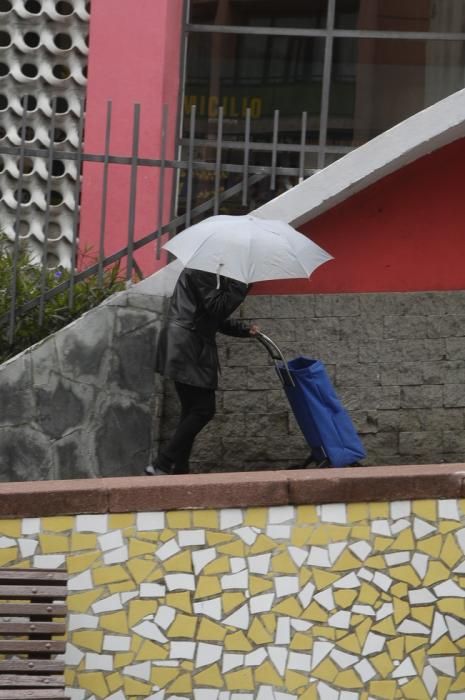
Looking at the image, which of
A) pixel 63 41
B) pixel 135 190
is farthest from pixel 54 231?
pixel 135 190

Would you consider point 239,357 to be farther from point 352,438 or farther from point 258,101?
point 258,101

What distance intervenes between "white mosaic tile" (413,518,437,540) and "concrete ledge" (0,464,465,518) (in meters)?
0.11

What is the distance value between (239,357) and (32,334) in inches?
49.3

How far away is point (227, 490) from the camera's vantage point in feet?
21.5

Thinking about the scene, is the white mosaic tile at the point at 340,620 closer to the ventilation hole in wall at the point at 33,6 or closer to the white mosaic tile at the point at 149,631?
the white mosaic tile at the point at 149,631

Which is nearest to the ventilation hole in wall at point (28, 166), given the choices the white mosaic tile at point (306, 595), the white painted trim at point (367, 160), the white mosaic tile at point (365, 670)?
the white painted trim at point (367, 160)

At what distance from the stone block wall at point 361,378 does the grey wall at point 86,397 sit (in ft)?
1.30

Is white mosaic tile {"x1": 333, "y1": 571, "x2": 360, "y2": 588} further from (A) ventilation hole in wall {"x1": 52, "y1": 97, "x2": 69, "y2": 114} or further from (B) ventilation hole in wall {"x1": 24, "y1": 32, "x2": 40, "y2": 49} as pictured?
(B) ventilation hole in wall {"x1": 24, "y1": 32, "x2": 40, "y2": 49}

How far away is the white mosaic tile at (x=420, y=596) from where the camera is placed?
6660 mm

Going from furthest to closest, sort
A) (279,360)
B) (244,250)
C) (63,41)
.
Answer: (63,41) → (279,360) → (244,250)

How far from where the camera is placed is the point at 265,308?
29.7 ft

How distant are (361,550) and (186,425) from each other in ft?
6.15

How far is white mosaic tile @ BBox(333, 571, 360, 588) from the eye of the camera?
21.7 ft

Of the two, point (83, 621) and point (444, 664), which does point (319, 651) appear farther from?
point (83, 621)
